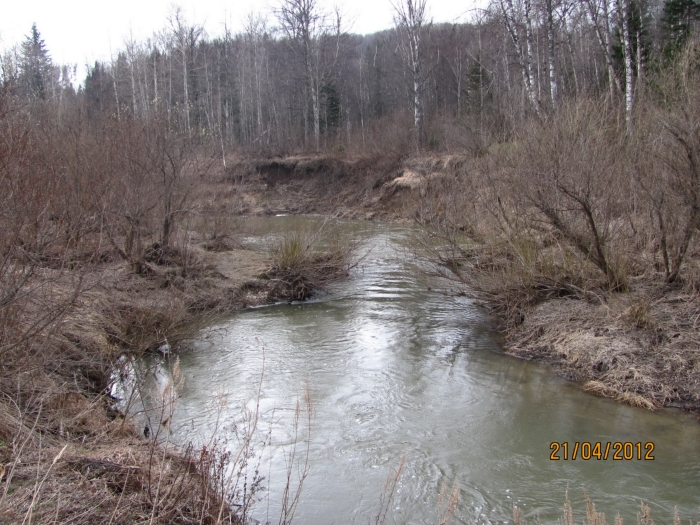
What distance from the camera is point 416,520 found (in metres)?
4.93

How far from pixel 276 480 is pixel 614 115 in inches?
382

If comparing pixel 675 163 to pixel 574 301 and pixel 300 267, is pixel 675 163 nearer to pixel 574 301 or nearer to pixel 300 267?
pixel 574 301

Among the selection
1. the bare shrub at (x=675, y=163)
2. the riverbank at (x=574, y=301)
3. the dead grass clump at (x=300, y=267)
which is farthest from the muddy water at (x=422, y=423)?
the bare shrub at (x=675, y=163)

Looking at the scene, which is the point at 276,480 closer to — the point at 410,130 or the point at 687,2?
the point at 410,130

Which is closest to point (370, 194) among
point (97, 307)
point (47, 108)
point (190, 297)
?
point (47, 108)

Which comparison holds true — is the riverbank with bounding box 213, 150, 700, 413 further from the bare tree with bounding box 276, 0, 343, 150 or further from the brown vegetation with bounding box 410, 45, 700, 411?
the bare tree with bounding box 276, 0, 343, 150

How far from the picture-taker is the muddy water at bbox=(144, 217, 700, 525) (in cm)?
521

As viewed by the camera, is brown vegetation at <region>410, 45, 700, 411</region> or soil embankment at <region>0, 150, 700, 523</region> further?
brown vegetation at <region>410, 45, 700, 411</region>

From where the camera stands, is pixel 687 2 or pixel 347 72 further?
pixel 347 72
